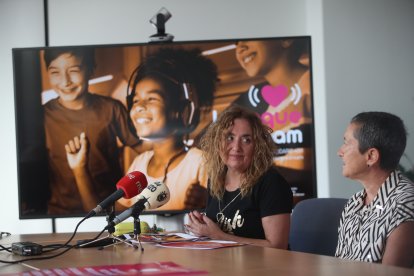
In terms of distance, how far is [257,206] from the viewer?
301 cm

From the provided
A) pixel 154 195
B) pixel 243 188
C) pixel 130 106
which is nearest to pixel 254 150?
pixel 243 188

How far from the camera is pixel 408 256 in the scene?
88.9 inches

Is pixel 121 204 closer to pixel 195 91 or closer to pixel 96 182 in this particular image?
pixel 96 182

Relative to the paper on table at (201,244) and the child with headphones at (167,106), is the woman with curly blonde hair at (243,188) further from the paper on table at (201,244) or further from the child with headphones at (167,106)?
the child with headphones at (167,106)

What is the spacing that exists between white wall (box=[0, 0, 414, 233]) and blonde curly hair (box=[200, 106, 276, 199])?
1.99 m

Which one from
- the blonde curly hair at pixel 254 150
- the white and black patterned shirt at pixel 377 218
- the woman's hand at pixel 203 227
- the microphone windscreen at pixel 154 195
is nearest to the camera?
the white and black patterned shirt at pixel 377 218

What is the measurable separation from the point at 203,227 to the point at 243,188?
0.30m

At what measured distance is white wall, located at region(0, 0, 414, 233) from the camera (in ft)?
16.7

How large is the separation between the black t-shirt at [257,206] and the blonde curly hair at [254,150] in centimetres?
4

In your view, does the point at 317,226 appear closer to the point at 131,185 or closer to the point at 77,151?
the point at 131,185

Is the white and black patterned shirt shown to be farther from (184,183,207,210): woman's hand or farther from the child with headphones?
the child with headphones

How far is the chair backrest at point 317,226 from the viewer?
3.03 metres

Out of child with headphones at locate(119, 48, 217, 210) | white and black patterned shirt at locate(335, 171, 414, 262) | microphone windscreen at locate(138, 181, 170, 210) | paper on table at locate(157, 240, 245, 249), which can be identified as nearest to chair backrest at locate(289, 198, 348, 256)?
white and black patterned shirt at locate(335, 171, 414, 262)

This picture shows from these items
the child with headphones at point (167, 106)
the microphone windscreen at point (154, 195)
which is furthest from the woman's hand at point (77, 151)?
the microphone windscreen at point (154, 195)
